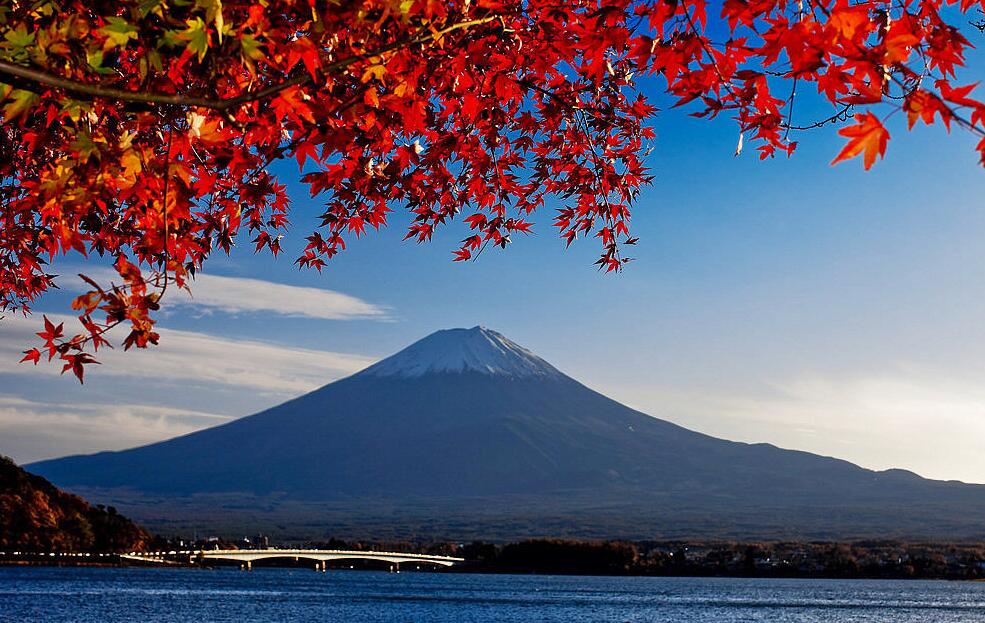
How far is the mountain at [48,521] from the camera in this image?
106 metres

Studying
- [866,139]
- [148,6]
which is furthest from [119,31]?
[866,139]

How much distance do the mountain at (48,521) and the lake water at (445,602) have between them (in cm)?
354

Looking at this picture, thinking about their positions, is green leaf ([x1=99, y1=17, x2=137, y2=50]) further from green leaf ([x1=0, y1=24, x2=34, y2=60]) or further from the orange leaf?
the orange leaf

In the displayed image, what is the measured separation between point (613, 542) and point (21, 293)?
17513 centimetres

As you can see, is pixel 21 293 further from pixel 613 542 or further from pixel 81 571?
pixel 613 542

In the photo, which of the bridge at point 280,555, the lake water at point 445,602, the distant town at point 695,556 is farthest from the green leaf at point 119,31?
the distant town at point 695,556

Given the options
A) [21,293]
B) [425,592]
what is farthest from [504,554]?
[21,293]

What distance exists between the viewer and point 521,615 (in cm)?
8656

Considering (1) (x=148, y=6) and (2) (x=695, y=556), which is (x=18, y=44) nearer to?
(1) (x=148, y=6)

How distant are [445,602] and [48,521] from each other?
156 feet

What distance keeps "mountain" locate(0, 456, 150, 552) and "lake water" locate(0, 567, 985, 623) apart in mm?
3544

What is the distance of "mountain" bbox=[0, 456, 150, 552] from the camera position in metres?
106

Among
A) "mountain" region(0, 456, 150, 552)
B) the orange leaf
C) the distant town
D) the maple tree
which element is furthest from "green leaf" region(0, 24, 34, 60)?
the distant town

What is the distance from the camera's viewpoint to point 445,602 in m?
109
